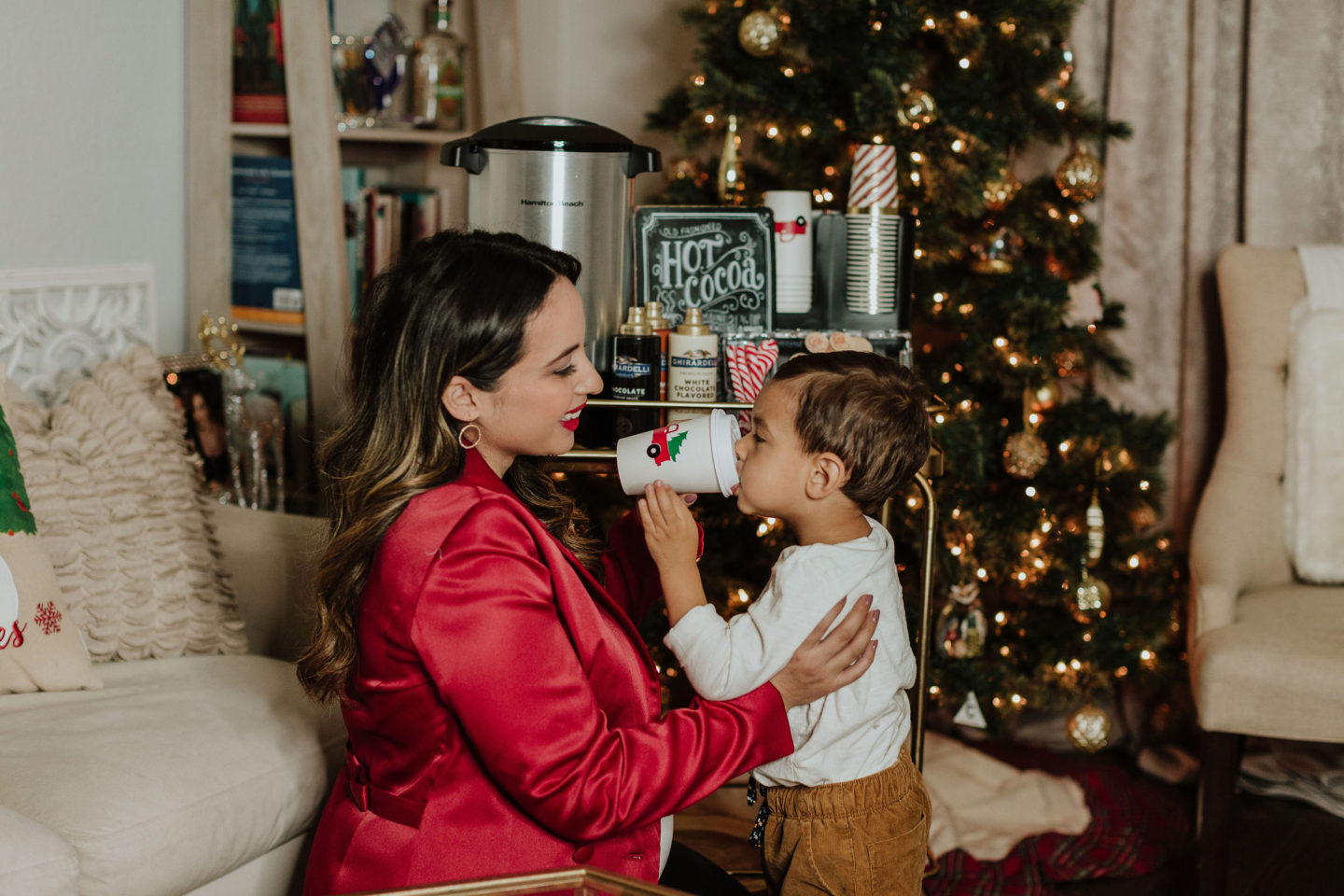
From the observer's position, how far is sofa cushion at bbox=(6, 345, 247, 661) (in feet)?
5.52

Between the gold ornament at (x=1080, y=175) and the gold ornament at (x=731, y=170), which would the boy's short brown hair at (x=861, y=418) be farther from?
the gold ornament at (x=1080, y=175)

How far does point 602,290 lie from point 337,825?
768mm

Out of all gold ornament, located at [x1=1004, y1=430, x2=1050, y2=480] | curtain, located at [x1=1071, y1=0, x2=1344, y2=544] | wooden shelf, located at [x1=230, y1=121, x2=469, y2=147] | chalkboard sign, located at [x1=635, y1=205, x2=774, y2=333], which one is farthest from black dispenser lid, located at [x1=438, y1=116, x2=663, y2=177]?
curtain, located at [x1=1071, y1=0, x2=1344, y2=544]

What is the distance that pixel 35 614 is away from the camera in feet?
5.04

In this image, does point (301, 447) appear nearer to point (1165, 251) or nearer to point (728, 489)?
point (728, 489)

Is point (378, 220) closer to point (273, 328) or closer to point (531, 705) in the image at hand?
point (273, 328)

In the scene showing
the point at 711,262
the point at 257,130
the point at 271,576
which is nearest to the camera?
the point at 711,262

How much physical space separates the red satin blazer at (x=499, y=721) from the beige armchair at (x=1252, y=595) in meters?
0.98

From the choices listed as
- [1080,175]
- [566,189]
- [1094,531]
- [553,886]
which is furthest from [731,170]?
[553,886]

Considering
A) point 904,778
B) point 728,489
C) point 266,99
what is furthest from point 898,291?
point 266,99

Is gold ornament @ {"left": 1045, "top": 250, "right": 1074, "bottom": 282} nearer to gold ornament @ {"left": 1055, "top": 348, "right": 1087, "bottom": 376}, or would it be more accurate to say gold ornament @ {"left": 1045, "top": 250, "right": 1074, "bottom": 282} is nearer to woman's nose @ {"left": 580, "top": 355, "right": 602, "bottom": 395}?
gold ornament @ {"left": 1055, "top": 348, "right": 1087, "bottom": 376}

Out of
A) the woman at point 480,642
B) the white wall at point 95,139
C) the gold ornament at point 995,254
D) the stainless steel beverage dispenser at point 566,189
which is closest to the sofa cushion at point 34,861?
the woman at point 480,642

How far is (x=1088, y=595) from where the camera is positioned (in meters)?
2.20

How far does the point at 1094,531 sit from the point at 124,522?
166 cm
